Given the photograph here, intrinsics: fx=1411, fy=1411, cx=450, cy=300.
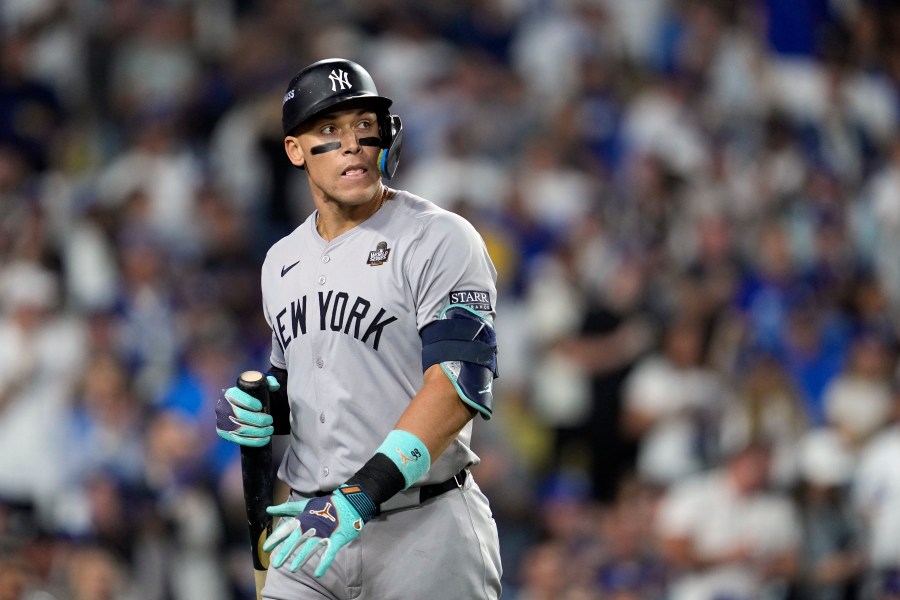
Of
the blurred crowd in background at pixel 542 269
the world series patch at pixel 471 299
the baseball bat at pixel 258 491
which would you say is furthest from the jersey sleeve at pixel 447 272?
the blurred crowd in background at pixel 542 269

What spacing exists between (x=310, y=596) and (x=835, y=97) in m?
9.10

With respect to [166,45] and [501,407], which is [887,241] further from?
[166,45]

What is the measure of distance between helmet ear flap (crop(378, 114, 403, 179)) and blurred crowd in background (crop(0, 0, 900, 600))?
446 cm

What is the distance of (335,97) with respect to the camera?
3775mm

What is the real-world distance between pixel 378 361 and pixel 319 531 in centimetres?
57

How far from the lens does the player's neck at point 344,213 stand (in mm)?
3980

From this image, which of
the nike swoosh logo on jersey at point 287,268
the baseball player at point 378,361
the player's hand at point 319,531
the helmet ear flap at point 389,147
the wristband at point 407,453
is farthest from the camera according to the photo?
the nike swoosh logo on jersey at point 287,268

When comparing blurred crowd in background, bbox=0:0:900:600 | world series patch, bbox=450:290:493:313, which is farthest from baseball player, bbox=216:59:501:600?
blurred crowd in background, bbox=0:0:900:600

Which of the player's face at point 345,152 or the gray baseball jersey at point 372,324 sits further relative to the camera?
the player's face at point 345,152

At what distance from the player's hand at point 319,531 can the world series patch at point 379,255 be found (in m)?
0.65

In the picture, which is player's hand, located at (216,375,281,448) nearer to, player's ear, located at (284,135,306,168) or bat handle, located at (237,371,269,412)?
bat handle, located at (237,371,269,412)

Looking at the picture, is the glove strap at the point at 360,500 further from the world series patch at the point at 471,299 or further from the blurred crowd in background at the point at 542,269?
the blurred crowd in background at the point at 542,269

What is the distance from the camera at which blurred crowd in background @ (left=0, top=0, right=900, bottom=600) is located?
27.9 feet

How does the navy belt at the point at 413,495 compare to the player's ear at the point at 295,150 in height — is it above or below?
below
